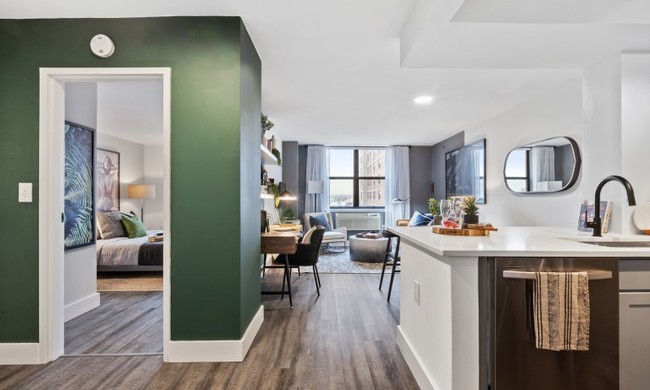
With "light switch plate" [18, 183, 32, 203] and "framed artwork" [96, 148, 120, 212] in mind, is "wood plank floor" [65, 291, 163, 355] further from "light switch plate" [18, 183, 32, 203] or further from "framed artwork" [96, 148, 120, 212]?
"framed artwork" [96, 148, 120, 212]

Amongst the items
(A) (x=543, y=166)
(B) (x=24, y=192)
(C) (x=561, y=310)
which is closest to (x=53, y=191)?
(B) (x=24, y=192)

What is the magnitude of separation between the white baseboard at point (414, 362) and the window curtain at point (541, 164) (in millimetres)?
2653

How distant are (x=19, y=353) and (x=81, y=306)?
0.98 meters

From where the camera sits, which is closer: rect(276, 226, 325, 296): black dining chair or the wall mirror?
the wall mirror

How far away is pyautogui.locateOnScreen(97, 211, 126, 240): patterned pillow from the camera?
16.3ft

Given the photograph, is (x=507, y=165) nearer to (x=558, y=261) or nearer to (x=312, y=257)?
(x=312, y=257)

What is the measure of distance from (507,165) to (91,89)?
193 inches

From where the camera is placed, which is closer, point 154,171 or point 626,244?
point 626,244

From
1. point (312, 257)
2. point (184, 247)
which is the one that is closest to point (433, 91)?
point (312, 257)

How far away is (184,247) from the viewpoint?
2184 mm

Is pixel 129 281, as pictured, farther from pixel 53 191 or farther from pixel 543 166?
pixel 543 166

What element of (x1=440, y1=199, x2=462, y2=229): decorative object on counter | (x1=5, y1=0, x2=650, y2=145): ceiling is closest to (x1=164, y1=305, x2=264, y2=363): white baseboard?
(x1=440, y1=199, x2=462, y2=229): decorative object on counter

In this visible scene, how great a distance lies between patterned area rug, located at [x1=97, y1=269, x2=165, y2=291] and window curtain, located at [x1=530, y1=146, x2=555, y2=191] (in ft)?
15.4

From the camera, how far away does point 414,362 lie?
2.00 meters
